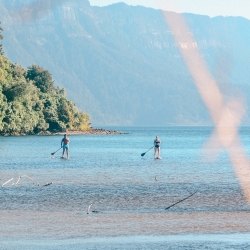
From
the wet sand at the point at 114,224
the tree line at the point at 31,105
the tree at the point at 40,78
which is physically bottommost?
the wet sand at the point at 114,224

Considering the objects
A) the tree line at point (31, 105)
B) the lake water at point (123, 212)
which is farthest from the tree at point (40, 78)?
the lake water at point (123, 212)

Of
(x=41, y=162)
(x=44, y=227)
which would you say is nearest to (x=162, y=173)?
(x=41, y=162)

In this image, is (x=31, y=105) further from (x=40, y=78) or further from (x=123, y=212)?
(x=123, y=212)

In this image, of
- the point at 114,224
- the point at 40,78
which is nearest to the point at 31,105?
the point at 40,78

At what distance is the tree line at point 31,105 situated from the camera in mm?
108312

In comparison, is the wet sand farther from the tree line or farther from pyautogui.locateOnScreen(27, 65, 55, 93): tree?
pyautogui.locateOnScreen(27, 65, 55, 93): tree

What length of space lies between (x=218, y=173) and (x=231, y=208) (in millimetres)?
18324

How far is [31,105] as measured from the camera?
116 meters

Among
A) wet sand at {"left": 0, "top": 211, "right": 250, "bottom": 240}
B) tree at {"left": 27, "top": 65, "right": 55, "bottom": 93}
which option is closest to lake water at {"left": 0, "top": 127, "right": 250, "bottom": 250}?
wet sand at {"left": 0, "top": 211, "right": 250, "bottom": 240}

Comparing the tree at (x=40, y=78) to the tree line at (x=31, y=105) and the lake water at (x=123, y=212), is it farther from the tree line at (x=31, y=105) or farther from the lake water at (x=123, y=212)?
the lake water at (x=123, y=212)

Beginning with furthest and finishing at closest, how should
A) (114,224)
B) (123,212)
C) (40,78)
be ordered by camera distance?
(40,78)
(123,212)
(114,224)

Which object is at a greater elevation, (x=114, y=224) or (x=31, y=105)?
(x=31, y=105)

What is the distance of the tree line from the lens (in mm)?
108312

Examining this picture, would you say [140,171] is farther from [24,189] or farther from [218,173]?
[24,189]
